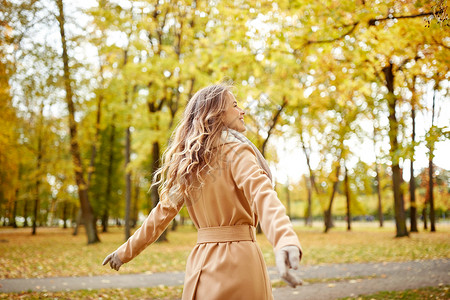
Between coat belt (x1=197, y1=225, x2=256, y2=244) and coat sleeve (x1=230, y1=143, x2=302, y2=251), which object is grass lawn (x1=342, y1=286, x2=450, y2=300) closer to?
coat belt (x1=197, y1=225, x2=256, y2=244)

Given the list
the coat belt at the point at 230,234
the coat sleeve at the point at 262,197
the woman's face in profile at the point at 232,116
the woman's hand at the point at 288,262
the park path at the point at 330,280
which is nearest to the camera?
the woman's hand at the point at 288,262

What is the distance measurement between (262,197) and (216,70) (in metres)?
7.02

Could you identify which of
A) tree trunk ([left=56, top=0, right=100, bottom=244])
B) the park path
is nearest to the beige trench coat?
the park path

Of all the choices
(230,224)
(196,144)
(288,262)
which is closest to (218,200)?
(230,224)

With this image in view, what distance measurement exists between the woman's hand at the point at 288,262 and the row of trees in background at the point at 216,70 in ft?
5.38

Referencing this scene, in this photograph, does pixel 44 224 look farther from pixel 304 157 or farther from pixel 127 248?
pixel 127 248

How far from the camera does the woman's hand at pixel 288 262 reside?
160 centimetres

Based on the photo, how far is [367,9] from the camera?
6.13 m

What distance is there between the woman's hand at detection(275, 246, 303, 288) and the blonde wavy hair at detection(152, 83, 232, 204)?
73cm

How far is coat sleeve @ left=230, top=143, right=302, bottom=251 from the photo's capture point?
1.75 meters

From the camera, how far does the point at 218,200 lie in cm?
222

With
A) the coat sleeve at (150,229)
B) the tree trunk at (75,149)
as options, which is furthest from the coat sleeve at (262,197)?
the tree trunk at (75,149)

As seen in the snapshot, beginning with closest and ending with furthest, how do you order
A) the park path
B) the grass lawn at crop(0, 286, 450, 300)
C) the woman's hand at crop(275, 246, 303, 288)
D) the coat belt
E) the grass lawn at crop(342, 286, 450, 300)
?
the woman's hand at crop(275, 246, 303, 288), the coat belt, the grass lawn at crop(342, 286, 450, 300), the grass lawn at crop(0, 286, 450, 300), the park path

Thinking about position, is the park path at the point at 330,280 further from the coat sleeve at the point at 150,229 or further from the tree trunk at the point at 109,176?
the tree trunk at the point at 109,176
